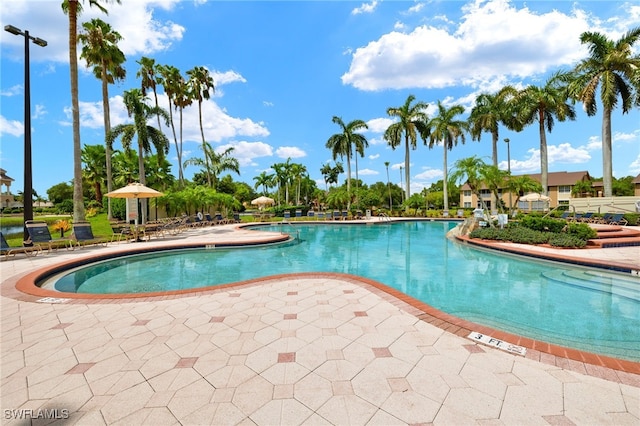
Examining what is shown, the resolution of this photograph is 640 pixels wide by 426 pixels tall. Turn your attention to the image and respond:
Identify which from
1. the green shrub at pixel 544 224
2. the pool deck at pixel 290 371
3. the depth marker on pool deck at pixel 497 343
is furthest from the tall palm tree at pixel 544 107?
the pool deck at pixel 290 371

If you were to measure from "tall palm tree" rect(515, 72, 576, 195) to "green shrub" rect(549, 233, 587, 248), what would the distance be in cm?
1758

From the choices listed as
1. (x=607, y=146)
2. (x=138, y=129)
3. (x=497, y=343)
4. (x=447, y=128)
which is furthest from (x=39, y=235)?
(x=607, y=146)

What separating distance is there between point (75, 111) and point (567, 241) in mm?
21742

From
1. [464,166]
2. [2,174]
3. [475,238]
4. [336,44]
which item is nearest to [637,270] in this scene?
[475,238]

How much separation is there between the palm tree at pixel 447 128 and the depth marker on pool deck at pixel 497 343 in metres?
28.2

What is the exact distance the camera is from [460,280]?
7.20 metres

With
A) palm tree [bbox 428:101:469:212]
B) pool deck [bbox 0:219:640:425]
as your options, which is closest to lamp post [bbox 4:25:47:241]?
pool deck [bbox 0:219:640:425]

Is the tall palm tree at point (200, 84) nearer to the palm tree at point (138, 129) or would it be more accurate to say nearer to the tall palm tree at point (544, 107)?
the palm tree at point (138, 129)

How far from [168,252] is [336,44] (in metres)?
12.7

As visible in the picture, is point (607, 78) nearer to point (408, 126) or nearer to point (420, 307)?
point (408, 126)

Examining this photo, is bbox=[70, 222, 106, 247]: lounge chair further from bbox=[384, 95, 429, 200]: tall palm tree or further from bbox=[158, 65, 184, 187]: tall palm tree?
bbox=[384, 95, 429, 200]: tall palm tree

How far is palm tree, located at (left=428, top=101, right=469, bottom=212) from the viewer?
1149 inches

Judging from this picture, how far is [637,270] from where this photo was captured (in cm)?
684

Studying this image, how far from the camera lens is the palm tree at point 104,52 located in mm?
17594
